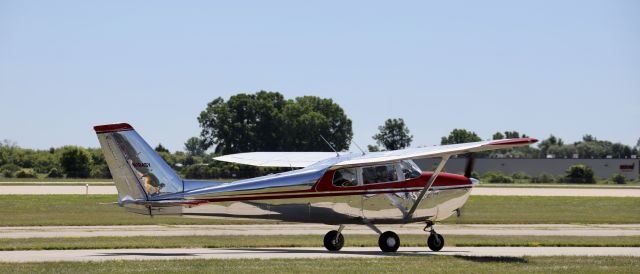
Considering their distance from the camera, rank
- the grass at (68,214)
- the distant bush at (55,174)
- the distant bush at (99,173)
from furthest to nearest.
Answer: the distant bush at (55,174) < the distant bush at (99,173) < the grass at (68,214)

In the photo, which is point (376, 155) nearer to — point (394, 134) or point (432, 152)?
point (432, 152)

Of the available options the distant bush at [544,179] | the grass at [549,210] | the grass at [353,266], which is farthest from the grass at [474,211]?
the distant bush at [544,179]

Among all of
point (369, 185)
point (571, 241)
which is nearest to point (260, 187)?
point (369, 185)

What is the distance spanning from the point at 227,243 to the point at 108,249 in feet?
10.2

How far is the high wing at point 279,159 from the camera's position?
2359 centimetres

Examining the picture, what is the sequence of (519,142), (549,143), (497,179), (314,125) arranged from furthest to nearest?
1. (549,143)
2. (314,125)
3. (497,179)
4. (519,142)

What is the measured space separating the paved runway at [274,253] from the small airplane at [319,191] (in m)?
0.74

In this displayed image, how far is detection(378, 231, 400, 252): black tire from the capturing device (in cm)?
2014

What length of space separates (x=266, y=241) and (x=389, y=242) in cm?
425

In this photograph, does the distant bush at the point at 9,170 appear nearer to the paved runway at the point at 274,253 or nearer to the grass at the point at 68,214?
the grass at the point at 68,214

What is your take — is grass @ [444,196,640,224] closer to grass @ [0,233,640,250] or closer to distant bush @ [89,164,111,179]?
grass @ [0,233,640,250]

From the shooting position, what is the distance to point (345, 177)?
19859mm

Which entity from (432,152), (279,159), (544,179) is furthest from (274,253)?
(544,179)

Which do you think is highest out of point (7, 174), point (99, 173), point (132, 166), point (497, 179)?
point (7, 174)
